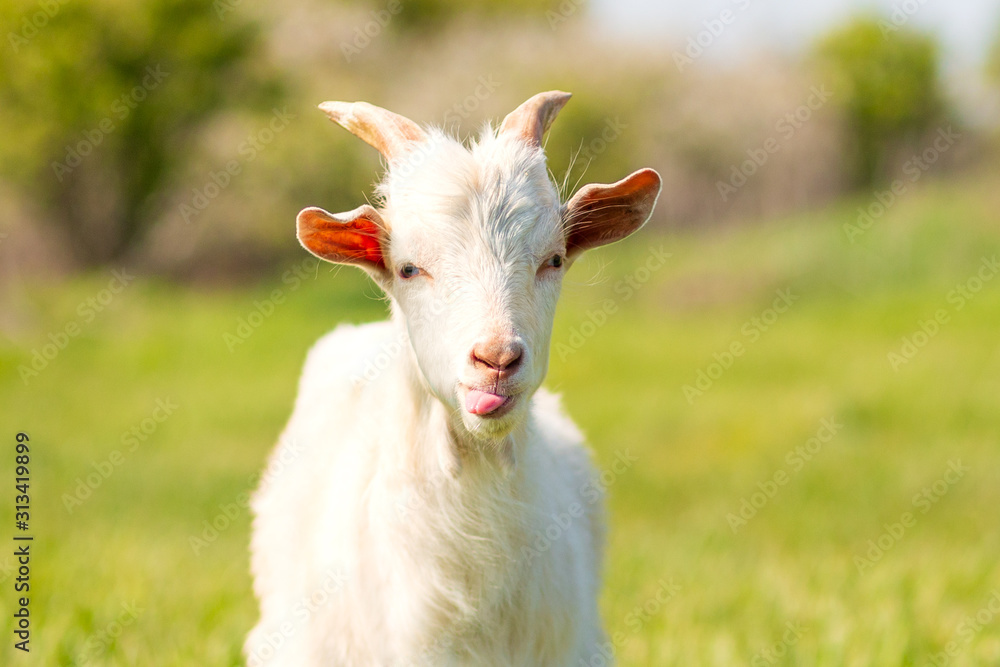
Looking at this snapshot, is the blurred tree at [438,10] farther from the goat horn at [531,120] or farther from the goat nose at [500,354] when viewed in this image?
the goat nose at [500,354]

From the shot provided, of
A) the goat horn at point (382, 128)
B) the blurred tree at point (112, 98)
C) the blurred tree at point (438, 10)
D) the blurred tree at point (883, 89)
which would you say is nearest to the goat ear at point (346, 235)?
the goat horn at point (382, 128)

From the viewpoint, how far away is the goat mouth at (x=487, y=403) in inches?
100

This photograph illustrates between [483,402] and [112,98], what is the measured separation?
866 inches

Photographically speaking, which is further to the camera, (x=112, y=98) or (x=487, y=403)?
(x=112, y=98)

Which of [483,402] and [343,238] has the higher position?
[343,238]

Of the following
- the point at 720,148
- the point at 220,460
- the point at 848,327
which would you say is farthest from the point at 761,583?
the point at 720,148

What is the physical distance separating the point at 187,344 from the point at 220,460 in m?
5.97

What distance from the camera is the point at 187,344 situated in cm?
1559

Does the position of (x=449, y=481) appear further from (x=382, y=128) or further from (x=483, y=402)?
(x=382, y=128)

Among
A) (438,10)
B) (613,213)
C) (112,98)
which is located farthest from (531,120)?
(438,10)

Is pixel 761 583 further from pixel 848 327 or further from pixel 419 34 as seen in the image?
pixel 419 34

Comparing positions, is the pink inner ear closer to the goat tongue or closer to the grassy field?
the goat tongue

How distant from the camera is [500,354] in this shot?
253 cm

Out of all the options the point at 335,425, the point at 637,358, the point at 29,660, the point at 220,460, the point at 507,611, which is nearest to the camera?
the point at 507,611
